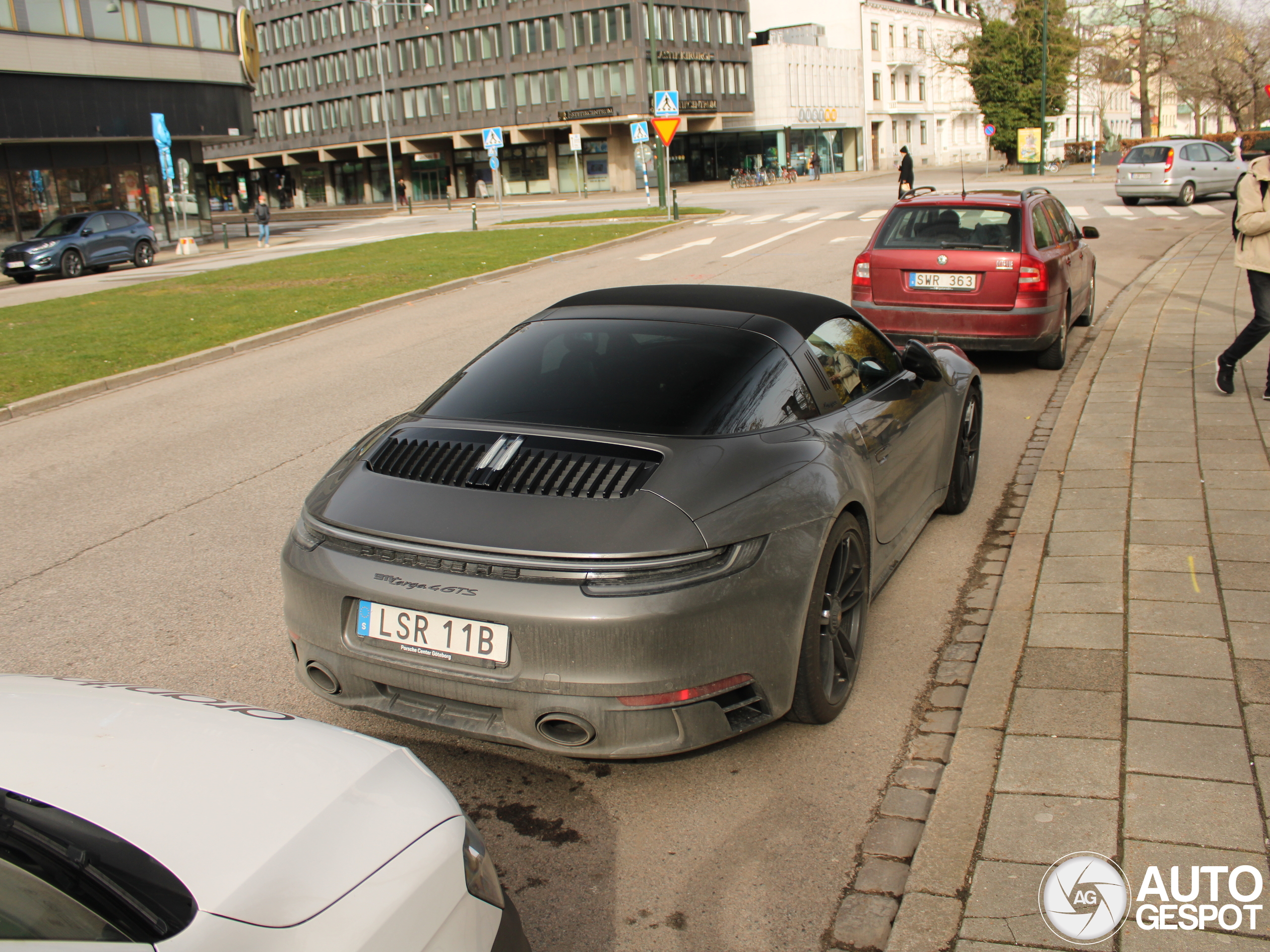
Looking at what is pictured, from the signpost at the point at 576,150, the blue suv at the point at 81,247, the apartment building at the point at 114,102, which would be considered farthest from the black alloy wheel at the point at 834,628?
the signpost at the point at 576,150

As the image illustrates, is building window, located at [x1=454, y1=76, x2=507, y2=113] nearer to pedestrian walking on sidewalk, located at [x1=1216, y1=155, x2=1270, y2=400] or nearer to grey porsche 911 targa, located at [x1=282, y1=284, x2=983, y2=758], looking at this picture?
pedestrian walking on sidewalk, located at [x1=1216, y1=155, x2=1270, y2=400]

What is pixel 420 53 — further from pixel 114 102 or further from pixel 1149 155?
pixel 1149 155

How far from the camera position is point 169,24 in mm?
36781

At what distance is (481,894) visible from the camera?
204cm

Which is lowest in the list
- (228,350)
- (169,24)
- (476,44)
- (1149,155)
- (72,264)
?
(228,350)

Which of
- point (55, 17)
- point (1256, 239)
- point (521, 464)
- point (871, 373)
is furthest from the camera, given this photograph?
point (55, 17)

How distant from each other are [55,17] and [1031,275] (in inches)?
1344

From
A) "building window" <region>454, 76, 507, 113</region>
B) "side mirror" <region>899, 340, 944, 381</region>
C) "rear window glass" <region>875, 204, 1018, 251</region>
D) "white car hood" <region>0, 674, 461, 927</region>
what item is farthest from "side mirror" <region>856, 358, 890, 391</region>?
"building window" <region>454, 76, 507, 113</region>

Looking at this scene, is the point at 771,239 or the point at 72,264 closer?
the point at 771,239

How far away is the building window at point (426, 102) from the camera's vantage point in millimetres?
77312

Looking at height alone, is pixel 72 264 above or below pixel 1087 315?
above

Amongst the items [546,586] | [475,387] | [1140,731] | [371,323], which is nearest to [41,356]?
[371,323]

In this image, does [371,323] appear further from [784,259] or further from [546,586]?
[546,586]

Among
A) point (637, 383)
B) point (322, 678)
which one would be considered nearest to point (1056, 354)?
point (637, 383)
